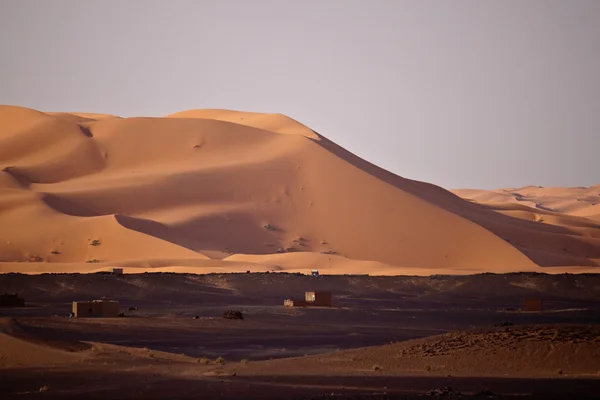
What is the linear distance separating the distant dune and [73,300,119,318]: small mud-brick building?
3057 cm

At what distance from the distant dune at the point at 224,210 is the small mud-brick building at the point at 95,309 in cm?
3057

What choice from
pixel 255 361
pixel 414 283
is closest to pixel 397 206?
pixel 414 283

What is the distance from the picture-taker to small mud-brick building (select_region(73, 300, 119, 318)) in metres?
40.9

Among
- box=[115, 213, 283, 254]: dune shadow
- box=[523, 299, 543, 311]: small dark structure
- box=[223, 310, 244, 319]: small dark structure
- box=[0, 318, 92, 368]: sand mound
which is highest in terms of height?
box=[115, 213, 283, 254]: dune shadow

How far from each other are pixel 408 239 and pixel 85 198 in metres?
27.0

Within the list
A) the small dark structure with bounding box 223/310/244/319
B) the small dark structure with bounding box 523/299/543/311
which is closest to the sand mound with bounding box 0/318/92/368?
the small dark structure with bounding box 223/310/244/319

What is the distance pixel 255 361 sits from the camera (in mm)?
29234

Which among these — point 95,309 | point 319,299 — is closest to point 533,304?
point 319,299

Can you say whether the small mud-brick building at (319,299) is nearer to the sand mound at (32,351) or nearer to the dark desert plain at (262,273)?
the dark desert plain at (262,273)

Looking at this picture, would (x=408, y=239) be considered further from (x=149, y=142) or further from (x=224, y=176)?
(x=149, y=142)

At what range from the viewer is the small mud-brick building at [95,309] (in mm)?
40938

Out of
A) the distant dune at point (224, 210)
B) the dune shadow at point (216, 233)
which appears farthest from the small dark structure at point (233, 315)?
the dune shadow at point (216, 233)

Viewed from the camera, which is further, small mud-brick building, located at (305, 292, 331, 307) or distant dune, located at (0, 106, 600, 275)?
distant dune, located at (0, 106, 600, 275)

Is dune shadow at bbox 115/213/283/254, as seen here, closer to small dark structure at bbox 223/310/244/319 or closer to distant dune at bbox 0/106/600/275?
distant dune at bbox 0/106/600/275
